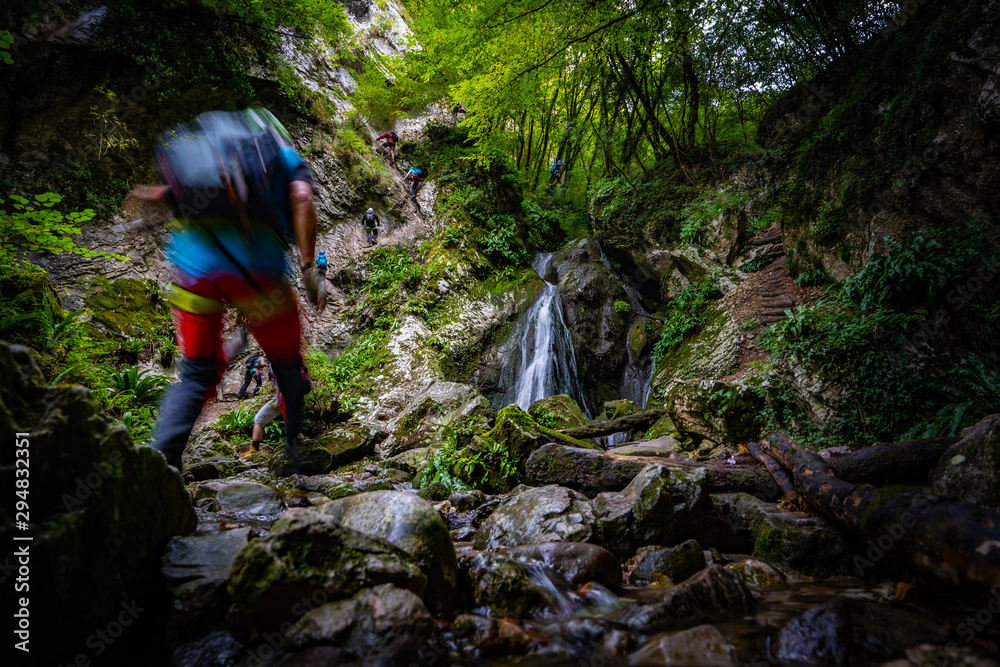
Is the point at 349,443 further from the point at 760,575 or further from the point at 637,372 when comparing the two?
the point at 637,372

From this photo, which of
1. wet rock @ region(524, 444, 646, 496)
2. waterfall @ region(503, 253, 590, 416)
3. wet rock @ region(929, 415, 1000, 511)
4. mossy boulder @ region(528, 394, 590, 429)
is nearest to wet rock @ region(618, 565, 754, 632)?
wet rock @ region(929, 415, 1000, 511)

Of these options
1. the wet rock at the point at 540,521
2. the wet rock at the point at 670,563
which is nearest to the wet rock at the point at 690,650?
the wet rock at the point at 670,563

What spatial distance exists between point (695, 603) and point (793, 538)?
131cm

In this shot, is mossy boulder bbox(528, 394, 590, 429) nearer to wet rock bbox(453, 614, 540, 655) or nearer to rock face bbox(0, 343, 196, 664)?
wet rock bbox(453, 614, 540, 655)

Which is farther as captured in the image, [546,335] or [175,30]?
[546,335]

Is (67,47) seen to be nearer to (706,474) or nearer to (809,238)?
(706,474)

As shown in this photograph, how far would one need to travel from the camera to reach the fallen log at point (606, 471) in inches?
157

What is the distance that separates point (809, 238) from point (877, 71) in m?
2.80

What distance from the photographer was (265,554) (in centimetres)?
166

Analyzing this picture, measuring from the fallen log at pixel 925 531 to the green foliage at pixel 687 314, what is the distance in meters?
6.74

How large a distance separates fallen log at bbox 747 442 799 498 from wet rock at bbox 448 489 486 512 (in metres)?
2.96

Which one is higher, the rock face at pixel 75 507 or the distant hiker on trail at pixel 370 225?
the distant hiker on trail at pixel 370 225

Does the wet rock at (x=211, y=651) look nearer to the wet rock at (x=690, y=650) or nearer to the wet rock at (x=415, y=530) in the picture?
the wet rock at (x=415, y=530)

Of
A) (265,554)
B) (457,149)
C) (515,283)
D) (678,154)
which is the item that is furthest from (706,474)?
(457,149)
